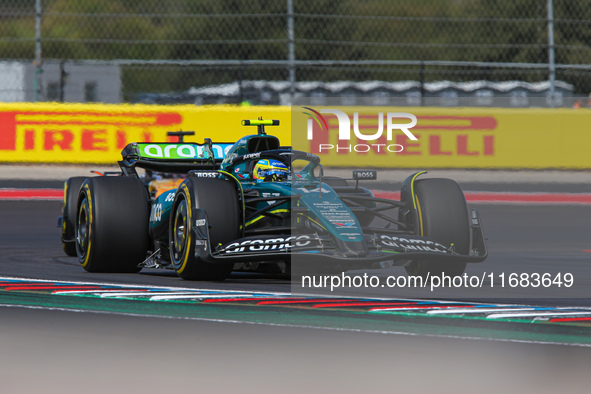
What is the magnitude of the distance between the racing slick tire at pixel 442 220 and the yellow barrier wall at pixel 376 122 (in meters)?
10.5

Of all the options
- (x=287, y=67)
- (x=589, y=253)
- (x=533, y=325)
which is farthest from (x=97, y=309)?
(x=287, y=67)

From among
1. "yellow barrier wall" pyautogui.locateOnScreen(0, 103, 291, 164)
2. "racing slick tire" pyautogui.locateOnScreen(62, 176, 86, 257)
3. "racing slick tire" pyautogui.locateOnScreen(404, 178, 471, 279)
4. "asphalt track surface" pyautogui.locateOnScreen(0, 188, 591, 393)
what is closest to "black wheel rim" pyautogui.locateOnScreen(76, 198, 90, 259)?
"racing slick tire" pyautogui.locateOnScreen(62, 176, 86, 257)

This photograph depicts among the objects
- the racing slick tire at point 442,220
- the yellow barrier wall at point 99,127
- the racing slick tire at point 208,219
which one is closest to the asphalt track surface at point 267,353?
the racing slick tire at point 208,219

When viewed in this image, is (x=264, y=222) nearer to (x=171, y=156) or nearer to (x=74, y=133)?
(x=171, y=156)

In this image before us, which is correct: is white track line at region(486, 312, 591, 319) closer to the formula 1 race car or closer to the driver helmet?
the formula 1 race car

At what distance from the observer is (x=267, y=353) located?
224 inches

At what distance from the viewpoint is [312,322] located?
6641 mm

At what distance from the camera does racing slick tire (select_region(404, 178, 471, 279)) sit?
836 centimetres

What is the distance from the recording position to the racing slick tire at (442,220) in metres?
8.36

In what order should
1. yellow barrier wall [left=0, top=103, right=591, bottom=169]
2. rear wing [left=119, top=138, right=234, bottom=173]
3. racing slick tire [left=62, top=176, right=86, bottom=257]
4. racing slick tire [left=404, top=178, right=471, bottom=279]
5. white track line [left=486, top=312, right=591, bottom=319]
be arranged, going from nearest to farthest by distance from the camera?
white track line [left=486, top=312, right=591, bottom=319]
racing slick tire [left=404, top=178, right=471, bottom=279]
rear wing [left=119, top=138, right=234, bottom=173]
racing slick tire [left=62, top=176, right=86, bottom=257]
yellow barrier wall [left=0, top=103, right=591, bottom=169]

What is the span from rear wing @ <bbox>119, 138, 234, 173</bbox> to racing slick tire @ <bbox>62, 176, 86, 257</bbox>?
542 millimetres

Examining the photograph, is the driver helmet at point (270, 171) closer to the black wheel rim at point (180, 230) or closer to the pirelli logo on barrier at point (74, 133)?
the black wheel rim at point (180, 230)

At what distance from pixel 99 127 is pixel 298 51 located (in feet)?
12.1

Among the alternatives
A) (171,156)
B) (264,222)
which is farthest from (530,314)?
(171,156)
